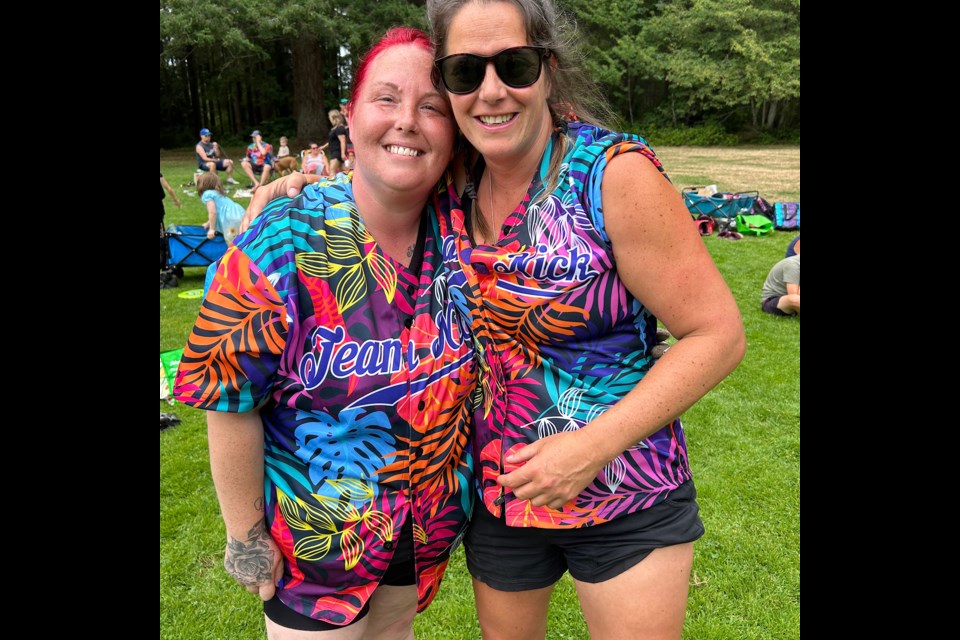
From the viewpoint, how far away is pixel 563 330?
1.65 metres

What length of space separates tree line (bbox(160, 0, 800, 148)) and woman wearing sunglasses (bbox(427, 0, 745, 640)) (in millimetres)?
25258

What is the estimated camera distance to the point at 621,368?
172 centimetres

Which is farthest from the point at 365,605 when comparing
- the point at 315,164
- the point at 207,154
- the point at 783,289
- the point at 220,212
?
the point at 207,154

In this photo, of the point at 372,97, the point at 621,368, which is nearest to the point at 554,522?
the point at 621,368

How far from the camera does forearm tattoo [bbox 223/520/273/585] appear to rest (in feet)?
5.90

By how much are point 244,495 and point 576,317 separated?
0.99m

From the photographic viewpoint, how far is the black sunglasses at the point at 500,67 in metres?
1.63

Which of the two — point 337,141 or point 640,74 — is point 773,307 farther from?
point 640,74

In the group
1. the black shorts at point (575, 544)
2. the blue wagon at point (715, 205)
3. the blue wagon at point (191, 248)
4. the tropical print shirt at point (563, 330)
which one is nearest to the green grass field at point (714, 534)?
the black shorts at point (575, 544)

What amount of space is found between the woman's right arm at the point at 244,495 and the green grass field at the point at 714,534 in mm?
966

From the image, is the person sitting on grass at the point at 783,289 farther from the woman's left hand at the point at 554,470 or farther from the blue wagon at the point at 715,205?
the woman's left hand at the point at 554,470

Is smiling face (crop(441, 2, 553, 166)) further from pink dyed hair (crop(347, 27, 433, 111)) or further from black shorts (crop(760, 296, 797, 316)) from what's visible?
black shorts (crop(760, 296, 797, 316))
